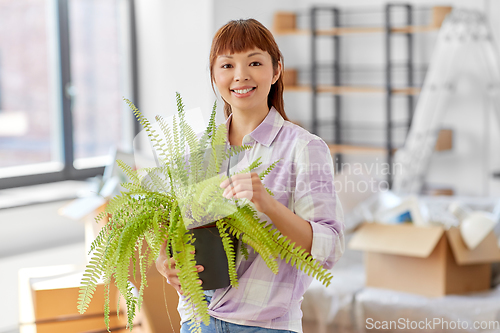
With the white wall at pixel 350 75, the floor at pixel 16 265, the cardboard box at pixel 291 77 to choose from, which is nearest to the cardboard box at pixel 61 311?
the floor at pixel 16 265

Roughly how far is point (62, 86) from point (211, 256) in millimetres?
2897

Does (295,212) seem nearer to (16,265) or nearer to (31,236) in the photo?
(16,265)

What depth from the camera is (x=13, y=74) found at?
3.19m

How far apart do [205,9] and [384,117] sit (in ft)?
A: 5.77

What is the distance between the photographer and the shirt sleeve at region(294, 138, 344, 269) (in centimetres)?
84

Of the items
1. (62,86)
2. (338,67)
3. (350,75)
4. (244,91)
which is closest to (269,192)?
(244,91)

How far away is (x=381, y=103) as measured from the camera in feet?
14.2

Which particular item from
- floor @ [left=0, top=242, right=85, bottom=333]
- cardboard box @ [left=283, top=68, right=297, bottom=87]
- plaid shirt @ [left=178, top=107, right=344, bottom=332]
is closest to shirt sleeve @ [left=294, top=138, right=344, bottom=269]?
plaid shirt @ [left=178, top=107, right=344, bottom=332]

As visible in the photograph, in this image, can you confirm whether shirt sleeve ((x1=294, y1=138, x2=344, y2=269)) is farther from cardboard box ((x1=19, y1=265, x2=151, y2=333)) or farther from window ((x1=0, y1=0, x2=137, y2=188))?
window ((x1=0, y1=0, x2=137, y2=188))

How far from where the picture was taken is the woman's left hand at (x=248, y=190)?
74 centimetres

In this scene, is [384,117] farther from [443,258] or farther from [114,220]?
[114,220]

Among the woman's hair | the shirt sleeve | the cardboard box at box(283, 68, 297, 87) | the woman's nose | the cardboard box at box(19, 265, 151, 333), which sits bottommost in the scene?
the cardboard box at box(19, 265, 151, 333)

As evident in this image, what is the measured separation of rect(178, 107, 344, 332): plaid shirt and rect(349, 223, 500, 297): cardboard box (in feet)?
3.76

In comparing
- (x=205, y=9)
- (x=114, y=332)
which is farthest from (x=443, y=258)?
(x=205, y=9)
